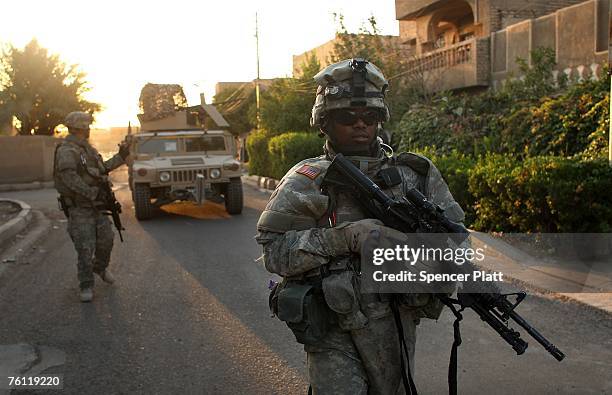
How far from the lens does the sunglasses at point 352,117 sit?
213cm

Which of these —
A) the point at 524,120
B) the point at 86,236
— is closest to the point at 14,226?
the point at 86,236

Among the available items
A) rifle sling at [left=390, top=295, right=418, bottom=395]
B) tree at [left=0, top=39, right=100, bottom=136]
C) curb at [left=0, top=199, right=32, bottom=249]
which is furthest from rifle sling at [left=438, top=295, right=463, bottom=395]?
tree at [left=0, top=39, right=100, bottom=136]

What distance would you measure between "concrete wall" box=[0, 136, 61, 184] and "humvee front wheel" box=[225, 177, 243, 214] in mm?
12768

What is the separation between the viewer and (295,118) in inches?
744

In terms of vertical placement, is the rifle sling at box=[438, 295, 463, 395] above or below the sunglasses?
below

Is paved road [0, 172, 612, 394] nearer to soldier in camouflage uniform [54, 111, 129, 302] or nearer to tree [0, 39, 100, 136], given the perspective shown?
soldier in camouflage uniform [54, 111, 129, 302]

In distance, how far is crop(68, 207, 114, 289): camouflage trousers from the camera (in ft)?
17.5

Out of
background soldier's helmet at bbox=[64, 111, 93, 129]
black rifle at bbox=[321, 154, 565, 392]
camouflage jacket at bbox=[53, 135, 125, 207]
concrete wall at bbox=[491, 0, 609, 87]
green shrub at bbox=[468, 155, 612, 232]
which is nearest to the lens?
black rifle at bbox=[321, 154, 565, 392]

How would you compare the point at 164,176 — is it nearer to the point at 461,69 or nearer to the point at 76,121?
the point at 76,121

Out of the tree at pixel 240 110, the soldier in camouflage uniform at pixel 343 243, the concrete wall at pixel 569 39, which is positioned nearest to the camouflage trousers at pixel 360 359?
the soldier in camouflage uniform at pixel 343 243

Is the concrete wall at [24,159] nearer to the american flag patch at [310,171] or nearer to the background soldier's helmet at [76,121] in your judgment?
the background soldier's helmet at [76,121]

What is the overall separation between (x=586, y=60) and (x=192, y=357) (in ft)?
36.5

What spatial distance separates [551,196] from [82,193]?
4462 mm

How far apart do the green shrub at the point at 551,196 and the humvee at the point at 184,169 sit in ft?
18.3
